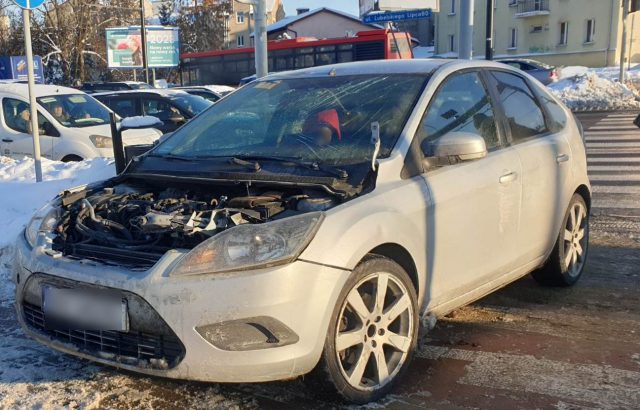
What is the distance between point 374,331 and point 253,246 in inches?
30.6

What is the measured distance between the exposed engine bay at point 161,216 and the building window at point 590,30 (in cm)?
4796

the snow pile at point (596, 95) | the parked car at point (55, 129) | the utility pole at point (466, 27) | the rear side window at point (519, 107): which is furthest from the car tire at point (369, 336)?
the snow pile at point (596, 95)

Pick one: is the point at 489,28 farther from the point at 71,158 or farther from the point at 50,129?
the point at 50,129

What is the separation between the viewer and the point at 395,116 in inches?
158

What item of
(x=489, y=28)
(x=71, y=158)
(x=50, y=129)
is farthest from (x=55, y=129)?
(x=489, y=28)

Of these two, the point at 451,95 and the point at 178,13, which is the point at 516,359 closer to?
the point at 451,95

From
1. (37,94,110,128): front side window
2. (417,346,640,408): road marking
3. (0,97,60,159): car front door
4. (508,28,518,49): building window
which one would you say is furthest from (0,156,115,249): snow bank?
(508,28,518,49): building window

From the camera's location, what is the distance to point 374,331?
3.41m

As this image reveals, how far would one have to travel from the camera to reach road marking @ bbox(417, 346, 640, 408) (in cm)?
343

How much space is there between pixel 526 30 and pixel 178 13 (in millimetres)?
30415

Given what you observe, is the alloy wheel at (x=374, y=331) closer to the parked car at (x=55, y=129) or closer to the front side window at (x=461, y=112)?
the front side window at (x=461, y=112)

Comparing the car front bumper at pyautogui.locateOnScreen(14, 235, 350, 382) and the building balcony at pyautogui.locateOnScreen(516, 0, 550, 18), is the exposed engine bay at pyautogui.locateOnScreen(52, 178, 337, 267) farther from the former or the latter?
the building balcony at pyautogui.locateOnScreen(516, 0, 550, 18)

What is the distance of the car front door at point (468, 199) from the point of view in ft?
12.5

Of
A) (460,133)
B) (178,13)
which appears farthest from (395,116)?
(178,13)
